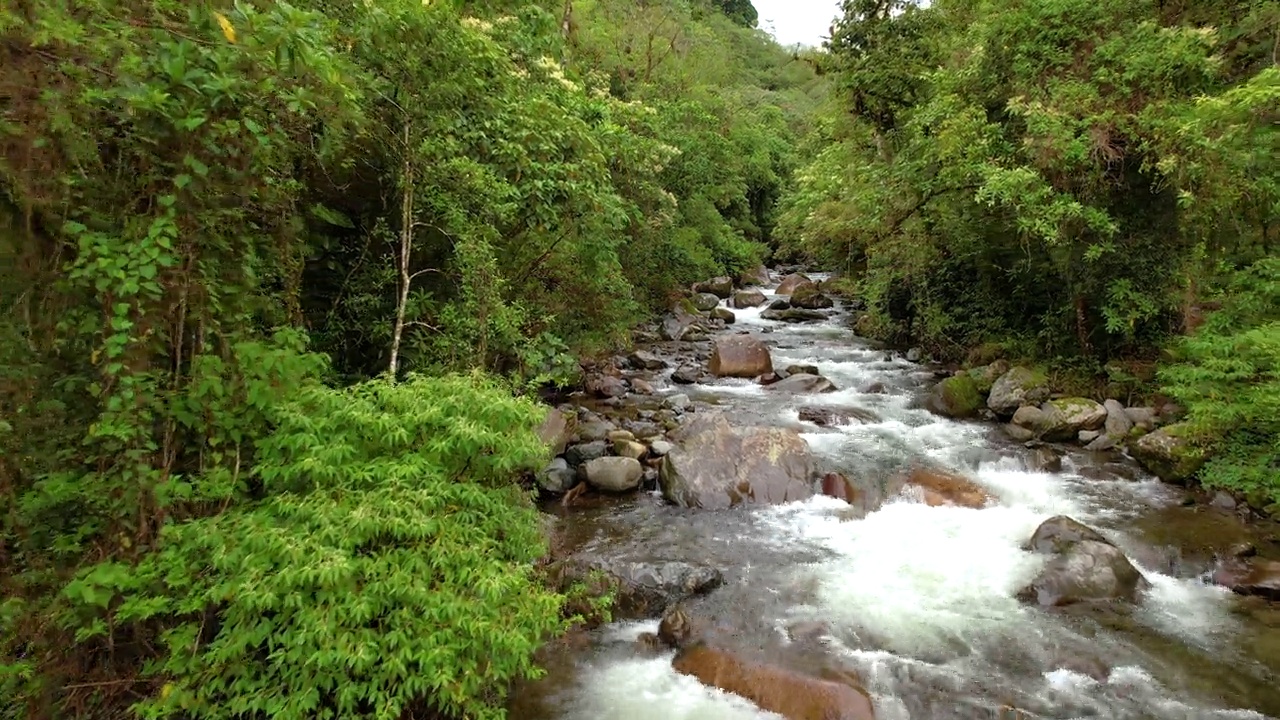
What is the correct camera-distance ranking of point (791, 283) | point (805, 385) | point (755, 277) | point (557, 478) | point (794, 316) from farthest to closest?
point (755, 277) → point (791, 283) → point (794, 316) → point (805, 385) → point (557, 478)

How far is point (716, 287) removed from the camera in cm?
2441

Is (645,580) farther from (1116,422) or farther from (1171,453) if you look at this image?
(1116,422)

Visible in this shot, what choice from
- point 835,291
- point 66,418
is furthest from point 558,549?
point 835,291

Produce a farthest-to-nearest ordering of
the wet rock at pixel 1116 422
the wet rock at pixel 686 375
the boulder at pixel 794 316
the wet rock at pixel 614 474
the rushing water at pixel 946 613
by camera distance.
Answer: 1. the boulder at pixel 794 316
2. the wet rock at pixel 686 375
3. the wet rock at pixel 1116 422
4. the wet rock at pixel 614 474
5. the rushing water at pixel 946 613

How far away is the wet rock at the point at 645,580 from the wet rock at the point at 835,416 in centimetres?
530

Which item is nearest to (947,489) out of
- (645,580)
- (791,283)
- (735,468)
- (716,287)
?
(735,468)

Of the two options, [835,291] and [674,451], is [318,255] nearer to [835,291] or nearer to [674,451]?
[674,451]

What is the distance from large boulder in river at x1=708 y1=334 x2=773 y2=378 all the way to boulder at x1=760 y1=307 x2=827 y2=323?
21.3 feet

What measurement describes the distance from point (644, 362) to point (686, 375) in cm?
135

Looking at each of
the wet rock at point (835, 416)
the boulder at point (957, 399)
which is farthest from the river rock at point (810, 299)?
the wet rock at point (835, 416)

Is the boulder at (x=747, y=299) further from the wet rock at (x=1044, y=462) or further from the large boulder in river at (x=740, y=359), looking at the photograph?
the wet rock at (x=1044, y=462)

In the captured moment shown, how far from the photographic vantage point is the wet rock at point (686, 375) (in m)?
14.2

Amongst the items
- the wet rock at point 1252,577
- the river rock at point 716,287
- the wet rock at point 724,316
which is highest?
the river rock at point 716,287

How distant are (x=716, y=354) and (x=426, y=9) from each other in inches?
415
